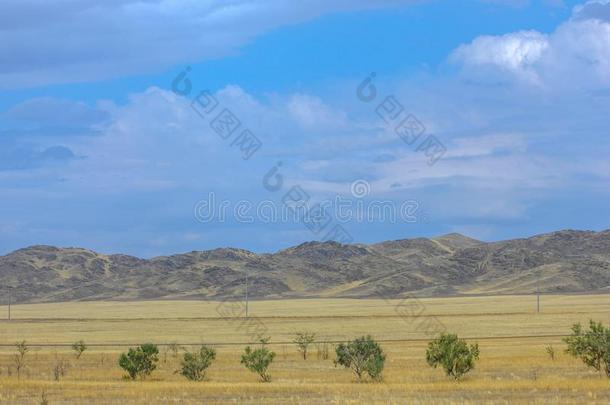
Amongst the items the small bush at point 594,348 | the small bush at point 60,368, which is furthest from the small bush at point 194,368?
the small bush at point 594,348

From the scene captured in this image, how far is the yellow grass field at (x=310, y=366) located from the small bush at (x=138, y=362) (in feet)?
1.87

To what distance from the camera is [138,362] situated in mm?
46969

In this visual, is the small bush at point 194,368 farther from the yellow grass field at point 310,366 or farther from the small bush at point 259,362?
the small bush at point 259,362

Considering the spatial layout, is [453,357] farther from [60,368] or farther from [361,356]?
[60,368]

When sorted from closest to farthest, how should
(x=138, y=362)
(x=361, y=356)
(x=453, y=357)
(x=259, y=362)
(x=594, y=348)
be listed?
(x=453, y=357) → (x=594, y=348) → (x=259, y=362) → (x=361, y=356) → (x=138, y=362)

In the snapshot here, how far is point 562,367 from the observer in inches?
1817

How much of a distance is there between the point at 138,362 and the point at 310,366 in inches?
384

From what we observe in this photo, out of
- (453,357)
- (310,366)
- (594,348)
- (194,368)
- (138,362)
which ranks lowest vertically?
(310,366)

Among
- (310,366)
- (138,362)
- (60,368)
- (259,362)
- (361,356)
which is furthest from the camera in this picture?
(310,366)

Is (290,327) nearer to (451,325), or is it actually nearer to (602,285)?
(451,325)

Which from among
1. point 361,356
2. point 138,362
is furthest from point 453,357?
point 138,362

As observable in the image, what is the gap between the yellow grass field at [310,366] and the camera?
34594 millimetres

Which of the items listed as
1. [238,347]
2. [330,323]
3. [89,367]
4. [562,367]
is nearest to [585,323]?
[330,323]

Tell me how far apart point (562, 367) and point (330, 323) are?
201 feet
